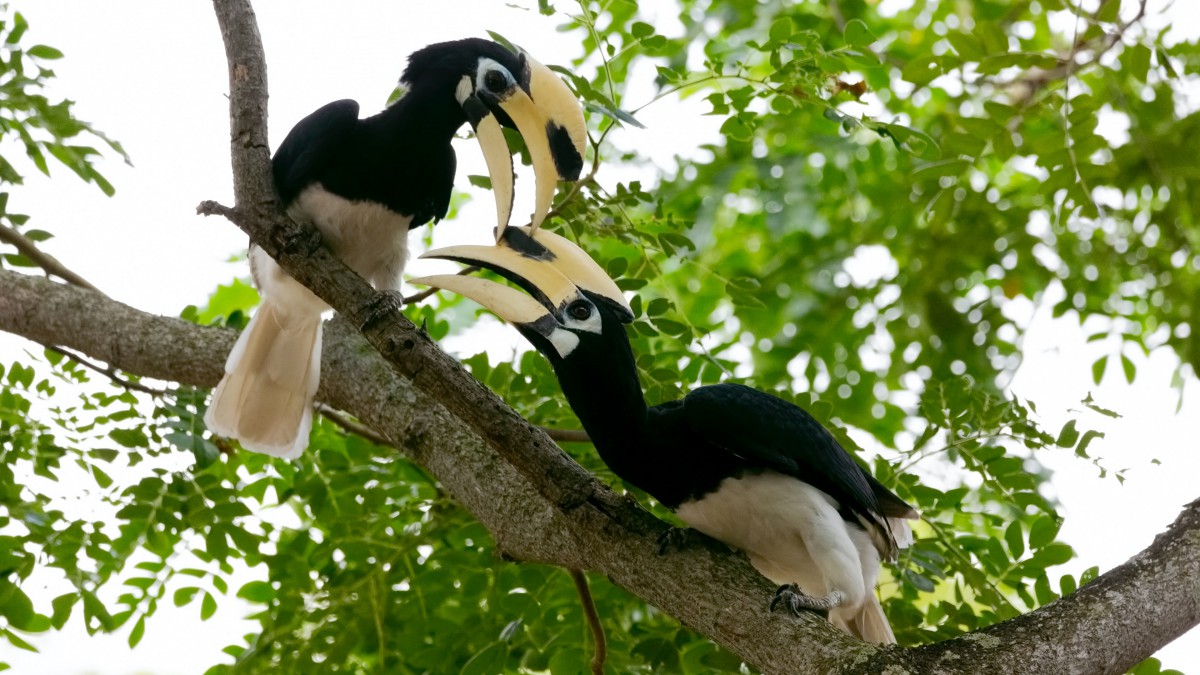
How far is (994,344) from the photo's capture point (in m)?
4.84

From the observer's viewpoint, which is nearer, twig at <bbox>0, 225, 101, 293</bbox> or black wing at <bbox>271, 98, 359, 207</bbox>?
black wing at <bbox>271, 98, 359, 207</bbox>

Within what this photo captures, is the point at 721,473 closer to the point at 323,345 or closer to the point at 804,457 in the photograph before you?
the point at 804,457

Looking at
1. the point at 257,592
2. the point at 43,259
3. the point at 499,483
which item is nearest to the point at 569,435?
the point at 499,483

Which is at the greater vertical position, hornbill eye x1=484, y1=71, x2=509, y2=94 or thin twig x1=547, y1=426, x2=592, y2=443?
hornbill eye x1=484, y1=71, x2=509, y2=94

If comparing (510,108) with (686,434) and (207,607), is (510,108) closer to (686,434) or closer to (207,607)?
(686,434)

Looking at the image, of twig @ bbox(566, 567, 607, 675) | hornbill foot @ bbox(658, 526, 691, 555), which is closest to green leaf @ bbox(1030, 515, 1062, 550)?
hornbill foot @ bbox(658, 526, 691, 555)

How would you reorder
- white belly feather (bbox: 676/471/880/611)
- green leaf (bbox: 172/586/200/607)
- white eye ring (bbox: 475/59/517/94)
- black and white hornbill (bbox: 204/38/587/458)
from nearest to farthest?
1. white belly feather (bbox: 676/471/880/611)
2. black and white hornbill (bbox: 204/38/587/458)
3. white eye ring (bbox: 475/59/517/94)
4. green leaf (bbox: 172/586/200/607)

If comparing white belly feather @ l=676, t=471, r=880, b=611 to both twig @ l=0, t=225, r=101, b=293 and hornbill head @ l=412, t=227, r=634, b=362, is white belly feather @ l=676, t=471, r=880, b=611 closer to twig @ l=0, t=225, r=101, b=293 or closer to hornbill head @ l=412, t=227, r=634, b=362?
hornbill head @ l=412, t=227, r=634, b=362

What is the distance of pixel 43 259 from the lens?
3.80 meters

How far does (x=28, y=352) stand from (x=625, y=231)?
1799mm

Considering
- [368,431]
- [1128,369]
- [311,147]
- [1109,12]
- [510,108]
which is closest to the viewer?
[510,108]

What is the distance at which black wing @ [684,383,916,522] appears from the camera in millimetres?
2766

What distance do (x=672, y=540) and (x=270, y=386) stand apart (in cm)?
152

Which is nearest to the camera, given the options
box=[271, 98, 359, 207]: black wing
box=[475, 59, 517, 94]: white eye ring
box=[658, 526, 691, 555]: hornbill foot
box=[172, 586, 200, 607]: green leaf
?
box=[658, 526, 691, 555]: hornbill foot
